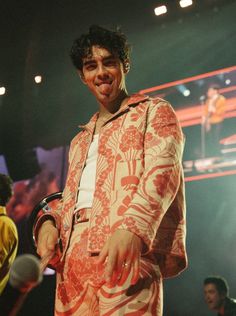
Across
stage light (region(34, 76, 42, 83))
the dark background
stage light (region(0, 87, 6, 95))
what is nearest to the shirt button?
the dark background

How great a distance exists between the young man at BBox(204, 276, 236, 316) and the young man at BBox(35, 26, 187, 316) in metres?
3.29

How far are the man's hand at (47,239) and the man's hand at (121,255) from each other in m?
0.29

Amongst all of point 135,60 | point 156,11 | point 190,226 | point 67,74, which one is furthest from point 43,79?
point 190,226

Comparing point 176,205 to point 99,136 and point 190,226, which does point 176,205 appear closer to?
point 99,136

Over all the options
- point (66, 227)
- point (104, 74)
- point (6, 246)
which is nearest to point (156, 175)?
point (66, 227)

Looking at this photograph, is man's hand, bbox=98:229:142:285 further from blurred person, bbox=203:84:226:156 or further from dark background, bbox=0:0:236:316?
dark background, bbox=0:0:236:316

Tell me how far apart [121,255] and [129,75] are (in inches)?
180

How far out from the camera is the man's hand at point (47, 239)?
1.30 m

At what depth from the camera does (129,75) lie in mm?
5406

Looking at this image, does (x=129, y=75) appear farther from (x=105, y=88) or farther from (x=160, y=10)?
(x=105, y=88)

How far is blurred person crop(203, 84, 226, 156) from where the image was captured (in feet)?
14.3

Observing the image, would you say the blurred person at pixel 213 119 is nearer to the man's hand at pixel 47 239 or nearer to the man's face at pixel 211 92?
the man's face at pixel 211 92

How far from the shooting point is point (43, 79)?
6074 millimetres

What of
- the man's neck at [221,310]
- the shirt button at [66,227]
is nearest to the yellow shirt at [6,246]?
the shirt button at [66,227]
